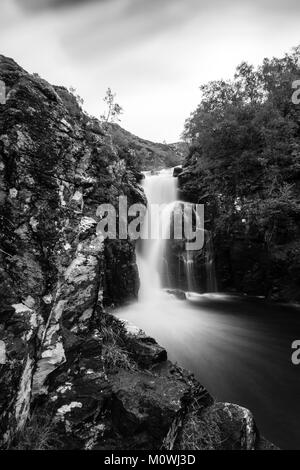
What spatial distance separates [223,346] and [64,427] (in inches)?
212

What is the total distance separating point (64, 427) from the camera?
2600 mm

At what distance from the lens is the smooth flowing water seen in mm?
4711

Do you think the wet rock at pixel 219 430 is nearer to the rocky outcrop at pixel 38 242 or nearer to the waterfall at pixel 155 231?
the rocky outcrop at pixel 38 242

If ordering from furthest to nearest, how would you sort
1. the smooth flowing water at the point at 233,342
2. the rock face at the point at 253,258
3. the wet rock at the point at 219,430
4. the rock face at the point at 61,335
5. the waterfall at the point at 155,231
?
the waterfall at the point at 155,231 < the rock face at the point at 253,258 < the smooth flowing water at the point at 233,342 < the wet rock at the point at 219,430 < the rock face at the point at 61,335

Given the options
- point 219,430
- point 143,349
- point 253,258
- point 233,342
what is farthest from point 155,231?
point 219,430

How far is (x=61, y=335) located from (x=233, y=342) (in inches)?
221

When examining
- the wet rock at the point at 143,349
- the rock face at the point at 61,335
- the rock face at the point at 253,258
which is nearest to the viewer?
the rock face at the point at 61,335

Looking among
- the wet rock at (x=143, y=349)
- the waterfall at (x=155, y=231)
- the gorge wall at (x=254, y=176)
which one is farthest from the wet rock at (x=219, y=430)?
the gorge wall at (x=254, y=176)

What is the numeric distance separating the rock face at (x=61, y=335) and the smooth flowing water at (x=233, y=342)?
73.4 inches

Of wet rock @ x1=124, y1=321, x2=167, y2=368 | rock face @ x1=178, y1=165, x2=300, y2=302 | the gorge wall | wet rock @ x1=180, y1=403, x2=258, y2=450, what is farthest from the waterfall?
wet rock @ x1=180, y1=403, x2=258, y2=450

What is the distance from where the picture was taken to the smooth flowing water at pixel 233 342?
471cm

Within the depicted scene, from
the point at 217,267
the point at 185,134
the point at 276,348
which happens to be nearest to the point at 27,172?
the point at 276,348

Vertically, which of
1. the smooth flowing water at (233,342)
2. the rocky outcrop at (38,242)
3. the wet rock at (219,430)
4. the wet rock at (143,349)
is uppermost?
the rocky outcrop at (38,242)

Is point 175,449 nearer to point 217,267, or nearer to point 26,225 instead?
point 26,225
